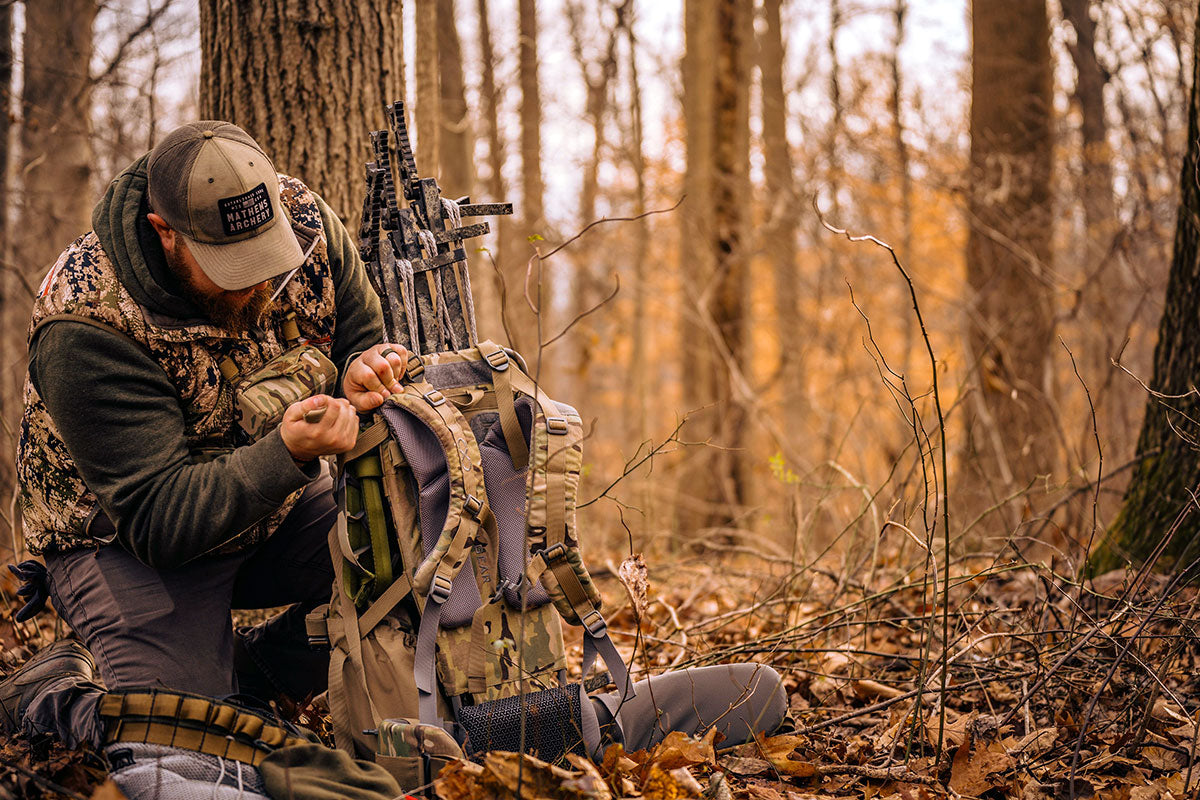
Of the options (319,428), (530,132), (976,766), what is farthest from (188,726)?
(530,132)

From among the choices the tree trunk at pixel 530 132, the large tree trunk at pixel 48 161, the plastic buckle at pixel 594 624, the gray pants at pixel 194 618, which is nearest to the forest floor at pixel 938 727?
the plastic buckle at pixel 594 624

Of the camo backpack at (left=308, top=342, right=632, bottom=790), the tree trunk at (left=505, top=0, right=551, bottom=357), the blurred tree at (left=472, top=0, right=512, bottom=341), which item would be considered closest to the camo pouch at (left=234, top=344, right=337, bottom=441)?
the camo backpack at (left=308, top=342, right=632, bottom=790)

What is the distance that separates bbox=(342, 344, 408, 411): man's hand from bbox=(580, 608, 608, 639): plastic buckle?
82cm

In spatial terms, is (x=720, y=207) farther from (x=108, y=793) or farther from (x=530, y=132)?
(x=108, y=793)

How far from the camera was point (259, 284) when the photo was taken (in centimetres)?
259

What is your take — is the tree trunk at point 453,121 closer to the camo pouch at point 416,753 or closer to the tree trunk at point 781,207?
the tree trunk at point 781,207

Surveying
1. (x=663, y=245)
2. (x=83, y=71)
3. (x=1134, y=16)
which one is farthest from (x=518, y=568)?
(x=663, y=245)

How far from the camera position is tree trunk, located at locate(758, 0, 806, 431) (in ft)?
39.3

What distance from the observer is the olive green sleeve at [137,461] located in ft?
7.98

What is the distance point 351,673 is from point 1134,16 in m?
7.96

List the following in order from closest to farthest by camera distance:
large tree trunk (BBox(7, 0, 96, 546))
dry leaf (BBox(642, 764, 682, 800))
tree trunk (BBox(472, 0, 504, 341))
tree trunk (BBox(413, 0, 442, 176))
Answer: dry leaf (BBox(642, 764, 682, 800)), tree trunk (BBox(413, 0, 442, 176)), large tree trunk (BBox(7, 0, 96, 546)), tree trunk (BBox(472, 0, 504, 341))

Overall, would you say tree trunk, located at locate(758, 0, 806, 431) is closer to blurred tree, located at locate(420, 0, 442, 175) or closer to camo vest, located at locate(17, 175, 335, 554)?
blurred tree, located at locate(420, 0, 442, 175)

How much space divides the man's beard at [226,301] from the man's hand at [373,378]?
0.39m

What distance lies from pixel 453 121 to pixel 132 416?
837cm
